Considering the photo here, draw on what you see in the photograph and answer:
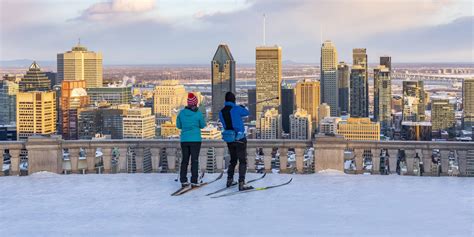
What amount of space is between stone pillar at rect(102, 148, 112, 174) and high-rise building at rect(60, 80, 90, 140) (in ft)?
363

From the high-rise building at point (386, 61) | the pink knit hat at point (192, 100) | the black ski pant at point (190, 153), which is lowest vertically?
the black ski pant at point (190, 153)

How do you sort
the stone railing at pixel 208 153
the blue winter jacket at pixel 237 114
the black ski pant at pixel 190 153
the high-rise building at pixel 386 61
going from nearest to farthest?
1. the blue winter jacket at pixel 237 114
2. the black ski pant at pixel 190 153
3. the stone railing at pixel 208 153
4. the high-rise building at pixel 386 61

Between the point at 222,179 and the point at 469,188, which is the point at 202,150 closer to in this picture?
the point at 222,179

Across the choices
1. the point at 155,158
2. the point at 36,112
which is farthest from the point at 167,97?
the point at 155,158

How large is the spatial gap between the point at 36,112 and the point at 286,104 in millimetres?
64365

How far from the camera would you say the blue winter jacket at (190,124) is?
994cm

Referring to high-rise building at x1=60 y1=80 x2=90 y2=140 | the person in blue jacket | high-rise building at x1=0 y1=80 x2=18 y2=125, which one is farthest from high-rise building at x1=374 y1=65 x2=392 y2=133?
the person in blue jacket

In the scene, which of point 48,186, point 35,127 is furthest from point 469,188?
point 35,127

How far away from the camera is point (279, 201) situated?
931cm

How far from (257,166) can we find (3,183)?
183 inches

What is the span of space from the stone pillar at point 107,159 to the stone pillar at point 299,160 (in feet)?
11.7

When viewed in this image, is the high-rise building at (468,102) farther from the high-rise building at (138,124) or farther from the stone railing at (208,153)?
the stone railing at (208,153)

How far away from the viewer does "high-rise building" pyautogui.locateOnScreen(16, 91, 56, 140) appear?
427 feet

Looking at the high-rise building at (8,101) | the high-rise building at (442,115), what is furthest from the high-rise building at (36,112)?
the high-rise building at (442,115)
